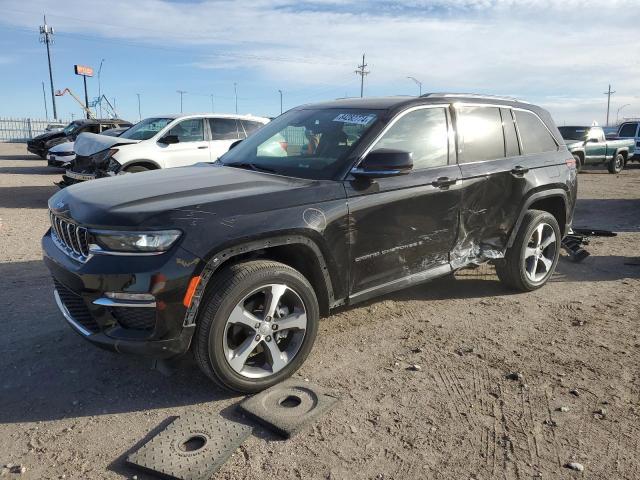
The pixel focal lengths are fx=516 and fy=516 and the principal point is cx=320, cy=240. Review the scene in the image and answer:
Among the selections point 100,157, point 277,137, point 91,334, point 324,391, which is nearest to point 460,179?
point 277,137

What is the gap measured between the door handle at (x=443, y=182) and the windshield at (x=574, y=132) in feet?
51.7

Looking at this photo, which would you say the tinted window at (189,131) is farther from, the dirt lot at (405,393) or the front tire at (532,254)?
the front tire at (532,254)

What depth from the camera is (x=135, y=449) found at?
268cm

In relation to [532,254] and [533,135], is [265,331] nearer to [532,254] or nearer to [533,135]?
[532,254]

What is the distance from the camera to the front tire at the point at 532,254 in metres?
4.91

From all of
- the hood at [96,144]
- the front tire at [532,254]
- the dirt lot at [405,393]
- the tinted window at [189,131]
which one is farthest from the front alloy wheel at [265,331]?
the tinted window at [189,131]

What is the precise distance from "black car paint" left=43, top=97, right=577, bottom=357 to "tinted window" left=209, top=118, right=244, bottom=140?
6377 millimetres

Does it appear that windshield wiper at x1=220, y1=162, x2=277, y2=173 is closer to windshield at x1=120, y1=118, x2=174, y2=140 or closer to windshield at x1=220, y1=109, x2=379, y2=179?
windshield at x1=220, y1=109, x2=379, y2=179

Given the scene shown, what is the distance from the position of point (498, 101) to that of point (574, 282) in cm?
216

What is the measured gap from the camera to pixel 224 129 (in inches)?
417

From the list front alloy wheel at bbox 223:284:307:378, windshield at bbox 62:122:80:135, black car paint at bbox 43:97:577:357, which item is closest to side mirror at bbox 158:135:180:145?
black car paint at bbox 43:97:577:357

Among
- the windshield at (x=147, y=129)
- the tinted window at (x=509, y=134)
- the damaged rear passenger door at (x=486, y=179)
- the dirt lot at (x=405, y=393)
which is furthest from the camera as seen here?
the windshield at (x=147, y=129)

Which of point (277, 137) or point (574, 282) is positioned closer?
point (277, 137)

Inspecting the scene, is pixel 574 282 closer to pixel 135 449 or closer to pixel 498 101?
pixel 498 101
